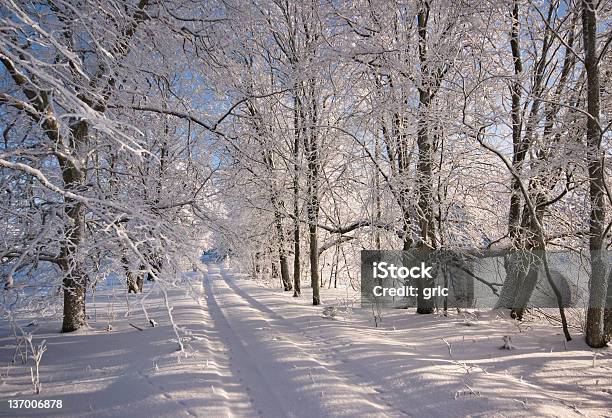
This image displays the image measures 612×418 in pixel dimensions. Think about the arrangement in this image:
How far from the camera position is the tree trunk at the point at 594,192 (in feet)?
16.4

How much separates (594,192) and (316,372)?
17.0 feet

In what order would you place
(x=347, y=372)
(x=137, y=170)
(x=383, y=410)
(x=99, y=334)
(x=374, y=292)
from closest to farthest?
(x=383, y=410), (x=347, y=372), (x=99, y=334), (x=137, y=170), (x=374, y=292)

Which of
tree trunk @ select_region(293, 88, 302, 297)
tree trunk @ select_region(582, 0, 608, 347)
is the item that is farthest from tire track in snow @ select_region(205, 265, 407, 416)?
tree trunk @ select_region(293, 88, 302, 297)

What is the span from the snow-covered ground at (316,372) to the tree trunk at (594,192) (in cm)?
45

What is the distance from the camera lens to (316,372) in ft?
14.1

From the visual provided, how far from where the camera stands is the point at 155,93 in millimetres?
6852

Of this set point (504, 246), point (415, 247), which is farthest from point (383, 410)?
point (504, 246)

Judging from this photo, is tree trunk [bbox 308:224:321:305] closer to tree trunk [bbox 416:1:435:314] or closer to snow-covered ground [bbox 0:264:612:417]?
snow-covered ground [bbox 0:264:612:417]

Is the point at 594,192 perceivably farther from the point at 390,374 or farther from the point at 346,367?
the point at 346,367

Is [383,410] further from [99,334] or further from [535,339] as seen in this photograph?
[99,334]

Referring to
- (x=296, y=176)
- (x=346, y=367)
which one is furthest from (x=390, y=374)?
(x=296, y=176)

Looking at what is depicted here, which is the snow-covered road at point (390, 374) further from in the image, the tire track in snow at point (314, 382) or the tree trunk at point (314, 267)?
the tree trunk at point (314, 267)

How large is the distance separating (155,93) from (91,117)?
490cm

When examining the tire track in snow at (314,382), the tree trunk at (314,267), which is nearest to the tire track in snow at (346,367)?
the tire track in snow at (314,382)
